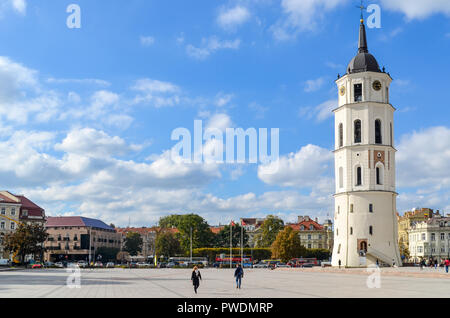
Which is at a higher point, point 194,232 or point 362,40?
point 362,40

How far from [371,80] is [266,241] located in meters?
66.9

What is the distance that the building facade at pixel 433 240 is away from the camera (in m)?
137

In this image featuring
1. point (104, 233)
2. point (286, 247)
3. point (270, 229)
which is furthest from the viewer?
point (104, 233)

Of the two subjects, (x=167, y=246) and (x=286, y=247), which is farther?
(x=167, y=246)

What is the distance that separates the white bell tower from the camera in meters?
74.5

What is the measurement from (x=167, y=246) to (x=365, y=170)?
2531 inches

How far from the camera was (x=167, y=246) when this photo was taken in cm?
12719

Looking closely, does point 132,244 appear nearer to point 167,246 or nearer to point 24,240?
point 167,246

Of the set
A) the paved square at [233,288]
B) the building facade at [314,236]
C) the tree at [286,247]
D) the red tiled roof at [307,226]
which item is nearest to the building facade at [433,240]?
the building facade at [314,236]

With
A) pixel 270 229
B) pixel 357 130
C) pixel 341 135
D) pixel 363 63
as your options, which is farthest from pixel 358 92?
pixel 270 229

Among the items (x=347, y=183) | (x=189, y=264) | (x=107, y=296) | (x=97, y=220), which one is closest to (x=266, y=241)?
(x=189, y=264)
